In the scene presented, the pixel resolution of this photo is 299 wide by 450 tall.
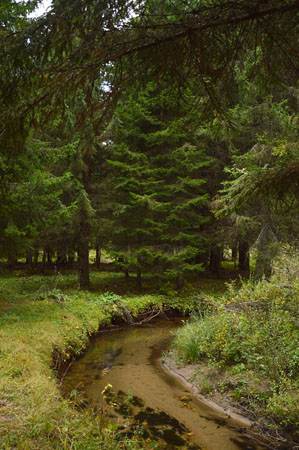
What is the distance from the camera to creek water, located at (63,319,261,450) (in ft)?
17.0

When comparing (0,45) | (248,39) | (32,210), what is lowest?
(32,210)

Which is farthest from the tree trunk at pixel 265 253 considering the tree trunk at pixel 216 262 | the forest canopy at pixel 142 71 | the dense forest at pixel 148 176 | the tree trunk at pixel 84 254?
the tree trunk at pixel 84 254

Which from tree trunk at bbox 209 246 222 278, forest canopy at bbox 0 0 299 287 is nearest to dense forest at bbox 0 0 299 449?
forest canopy at bbox 0 0 299 287

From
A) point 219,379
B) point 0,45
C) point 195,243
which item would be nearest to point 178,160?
point 195,243

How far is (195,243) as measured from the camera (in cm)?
1678

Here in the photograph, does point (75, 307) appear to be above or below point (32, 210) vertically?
below

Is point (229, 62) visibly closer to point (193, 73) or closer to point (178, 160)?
point (193, 73)

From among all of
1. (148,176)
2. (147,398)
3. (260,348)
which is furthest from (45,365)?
(148,176)

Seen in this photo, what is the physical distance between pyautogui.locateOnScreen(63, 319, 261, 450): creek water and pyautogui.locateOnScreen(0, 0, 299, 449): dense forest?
54 cm

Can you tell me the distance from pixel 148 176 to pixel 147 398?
466 inches

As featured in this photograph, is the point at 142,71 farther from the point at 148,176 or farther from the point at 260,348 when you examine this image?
the point at 148,176

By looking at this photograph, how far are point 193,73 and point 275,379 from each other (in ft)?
17.0

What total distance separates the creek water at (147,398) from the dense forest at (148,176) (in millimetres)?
541

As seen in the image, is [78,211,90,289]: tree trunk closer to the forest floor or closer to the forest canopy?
the forest floor
